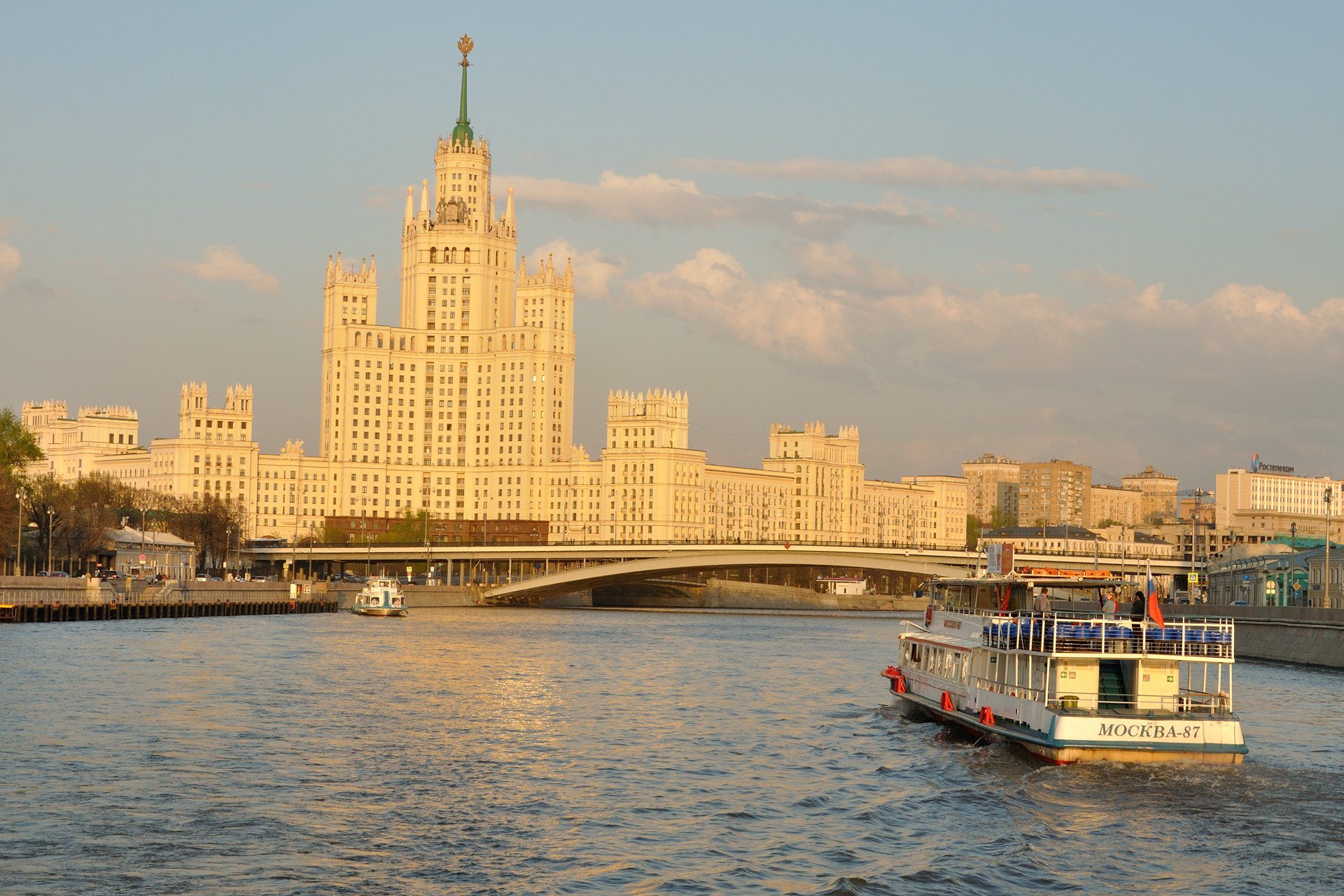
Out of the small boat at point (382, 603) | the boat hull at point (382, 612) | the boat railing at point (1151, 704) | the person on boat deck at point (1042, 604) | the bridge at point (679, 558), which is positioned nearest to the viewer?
the boat railing at point (1151, 704)

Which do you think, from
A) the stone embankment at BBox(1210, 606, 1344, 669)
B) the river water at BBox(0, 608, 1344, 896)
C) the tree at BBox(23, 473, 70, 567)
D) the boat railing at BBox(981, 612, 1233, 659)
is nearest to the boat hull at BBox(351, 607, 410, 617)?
the tree at BBox(23, 473, 70, 567)

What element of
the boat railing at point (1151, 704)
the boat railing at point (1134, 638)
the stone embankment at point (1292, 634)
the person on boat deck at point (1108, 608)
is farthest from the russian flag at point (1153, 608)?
the stone embankment at point (1292, 634)

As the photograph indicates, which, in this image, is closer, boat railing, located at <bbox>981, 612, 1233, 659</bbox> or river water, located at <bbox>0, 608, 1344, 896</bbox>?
river water, located at <bbox>0, 608, 1344, 896</bbox>

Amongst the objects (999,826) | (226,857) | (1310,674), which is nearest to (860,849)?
(999,826)

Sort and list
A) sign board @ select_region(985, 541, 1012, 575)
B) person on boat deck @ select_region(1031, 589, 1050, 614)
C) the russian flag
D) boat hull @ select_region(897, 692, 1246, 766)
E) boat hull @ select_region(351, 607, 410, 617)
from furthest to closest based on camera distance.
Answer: boat hull @ select_region(351, 607, 410, 617) < sign board @ select_region(985, 541, 1012, 575) < person on boat deck @ select_region(1031, 589, 1050, 614) < the russian flag < boat hull @ select_region(897, 692, 1246, 766)

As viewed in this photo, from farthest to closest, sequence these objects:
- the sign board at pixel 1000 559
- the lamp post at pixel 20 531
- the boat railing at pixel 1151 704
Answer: the lamp post at pixel 20 531 → the sign board at pixel 1000 559 → the boat railing at pixel 1151 704

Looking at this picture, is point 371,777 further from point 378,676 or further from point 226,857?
point 378,676

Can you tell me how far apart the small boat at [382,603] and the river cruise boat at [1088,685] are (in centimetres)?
8618

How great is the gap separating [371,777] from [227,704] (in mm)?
15748

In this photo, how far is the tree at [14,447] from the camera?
5423 inches

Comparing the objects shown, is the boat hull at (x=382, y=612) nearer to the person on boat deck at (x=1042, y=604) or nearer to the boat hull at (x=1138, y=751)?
the person on boat deck at (x=1042, y=604)

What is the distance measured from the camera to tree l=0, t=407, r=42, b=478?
138 meters

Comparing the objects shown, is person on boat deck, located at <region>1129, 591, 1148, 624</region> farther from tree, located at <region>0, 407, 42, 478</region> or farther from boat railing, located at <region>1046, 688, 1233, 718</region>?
tree, located at <region>0, 407, 42, 478</region>

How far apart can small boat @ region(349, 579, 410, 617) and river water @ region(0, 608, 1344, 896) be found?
2531 inches
